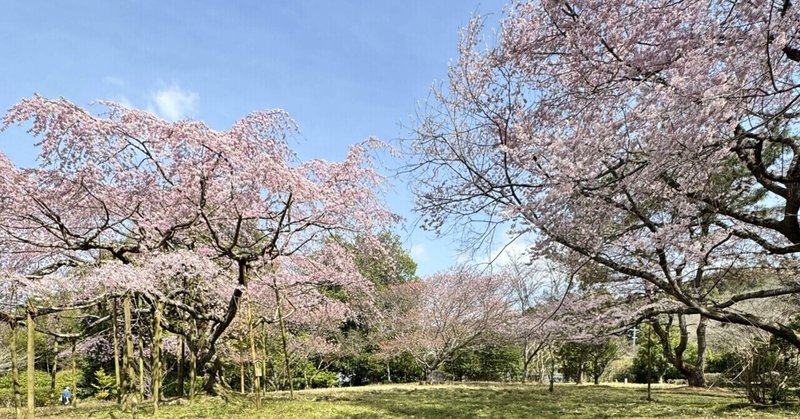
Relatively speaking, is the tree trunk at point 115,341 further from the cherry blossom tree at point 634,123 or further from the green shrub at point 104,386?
the green shrub at point 104,386

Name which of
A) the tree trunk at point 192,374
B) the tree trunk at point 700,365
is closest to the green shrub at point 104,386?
the tree trunk at point 192,374

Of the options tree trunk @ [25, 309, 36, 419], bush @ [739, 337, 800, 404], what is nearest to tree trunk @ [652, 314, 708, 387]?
bush @ [739, 337, 800, 404]

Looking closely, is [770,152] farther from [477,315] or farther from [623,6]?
[477,315]

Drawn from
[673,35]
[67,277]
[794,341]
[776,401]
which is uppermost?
[673,35]

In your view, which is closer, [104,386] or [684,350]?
[684,350]

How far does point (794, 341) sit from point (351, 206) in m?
5.72

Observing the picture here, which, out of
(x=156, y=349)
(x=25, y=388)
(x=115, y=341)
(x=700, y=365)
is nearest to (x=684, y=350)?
(x=700, y=365)

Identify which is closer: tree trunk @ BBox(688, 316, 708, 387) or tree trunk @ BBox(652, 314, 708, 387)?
tree trunk @ BBox(652, 314, 708, 387)

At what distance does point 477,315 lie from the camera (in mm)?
18000

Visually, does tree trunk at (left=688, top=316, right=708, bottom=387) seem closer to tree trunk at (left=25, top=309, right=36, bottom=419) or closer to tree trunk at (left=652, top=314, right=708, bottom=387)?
tree trunk at (left=652, top=314, right=708, bottom=387)

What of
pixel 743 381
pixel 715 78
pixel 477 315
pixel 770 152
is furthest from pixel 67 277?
pixel 477 315

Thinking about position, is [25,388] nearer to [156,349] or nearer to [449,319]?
[156,349]

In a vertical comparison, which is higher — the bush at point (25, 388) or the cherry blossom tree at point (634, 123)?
the cherry blossom tree at point (634, 123)

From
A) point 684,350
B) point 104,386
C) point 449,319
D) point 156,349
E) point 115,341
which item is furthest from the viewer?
point 449,319
